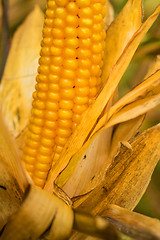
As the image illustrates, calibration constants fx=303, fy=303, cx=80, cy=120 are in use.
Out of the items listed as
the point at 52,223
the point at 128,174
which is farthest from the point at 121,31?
the point at 52,223

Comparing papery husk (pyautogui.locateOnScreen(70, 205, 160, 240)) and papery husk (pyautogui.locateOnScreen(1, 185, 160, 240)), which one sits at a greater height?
papery husk (pyautogui.locateOnScreen(1, 185, 160, 240))

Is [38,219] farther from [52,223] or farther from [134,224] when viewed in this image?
[134,224]

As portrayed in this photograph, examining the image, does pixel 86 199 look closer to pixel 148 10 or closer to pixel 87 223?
pixel 87 223

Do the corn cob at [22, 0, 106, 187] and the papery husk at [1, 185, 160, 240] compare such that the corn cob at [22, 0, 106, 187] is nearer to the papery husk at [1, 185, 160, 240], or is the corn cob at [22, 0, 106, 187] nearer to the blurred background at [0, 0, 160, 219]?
the papery husk at [1, 185, 160, 240]

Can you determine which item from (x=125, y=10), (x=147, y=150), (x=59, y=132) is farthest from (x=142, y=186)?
(x=125, y=10)

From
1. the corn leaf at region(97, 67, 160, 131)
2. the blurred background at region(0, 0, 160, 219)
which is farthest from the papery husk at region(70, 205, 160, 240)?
the blurred background at region(0, 0, 160, 219)

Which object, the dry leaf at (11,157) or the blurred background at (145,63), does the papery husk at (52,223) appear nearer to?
the dry leaf at (11,157)
